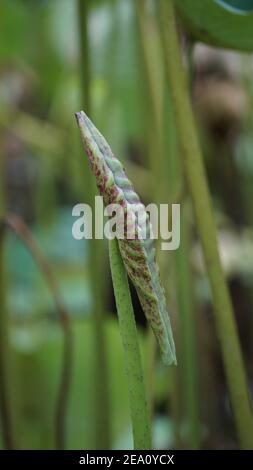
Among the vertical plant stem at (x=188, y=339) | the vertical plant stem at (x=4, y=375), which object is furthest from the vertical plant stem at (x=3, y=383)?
the vertical plant stem at (x=188, y=339)

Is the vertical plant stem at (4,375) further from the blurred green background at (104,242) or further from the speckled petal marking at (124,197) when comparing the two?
the speckled petal marking at (124,197)

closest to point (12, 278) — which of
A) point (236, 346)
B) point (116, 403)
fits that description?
point (116, 403)

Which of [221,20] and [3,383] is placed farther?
[3,383]

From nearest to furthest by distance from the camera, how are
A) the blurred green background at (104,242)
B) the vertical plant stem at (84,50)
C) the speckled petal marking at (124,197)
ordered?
the speckled petal marking at (124,197) → the vertical plant stem at (84,50) → the blurred green background at (104,242)

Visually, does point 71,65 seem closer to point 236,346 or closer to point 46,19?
point 46,19

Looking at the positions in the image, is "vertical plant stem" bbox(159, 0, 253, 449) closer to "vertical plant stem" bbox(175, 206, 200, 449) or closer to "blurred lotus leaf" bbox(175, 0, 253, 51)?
"blurred lotus leaf" bbox(175, 0, 253, 51)

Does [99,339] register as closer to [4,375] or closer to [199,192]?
[4,375]

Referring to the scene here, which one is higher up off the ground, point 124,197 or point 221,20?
point 221,20

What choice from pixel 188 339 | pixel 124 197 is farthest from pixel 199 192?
pixel 188 339
